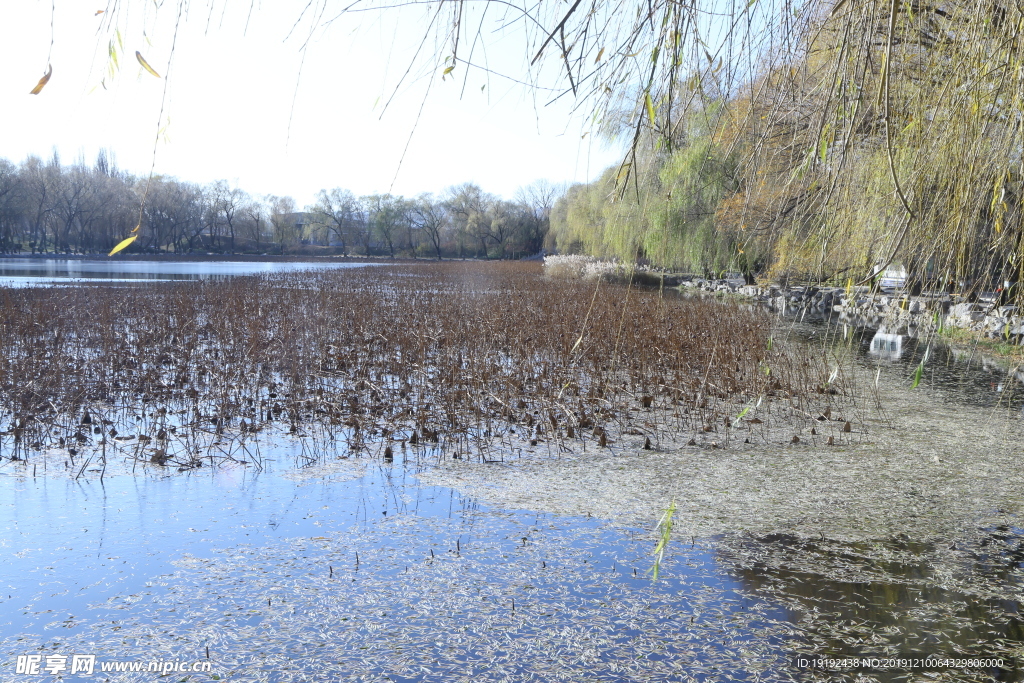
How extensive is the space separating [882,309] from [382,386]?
12.1 meters

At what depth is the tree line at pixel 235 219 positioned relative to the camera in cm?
4697

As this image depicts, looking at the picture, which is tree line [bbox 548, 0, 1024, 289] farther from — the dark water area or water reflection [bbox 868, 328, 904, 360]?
water reflection [bbox 868, 328, 904, 360]

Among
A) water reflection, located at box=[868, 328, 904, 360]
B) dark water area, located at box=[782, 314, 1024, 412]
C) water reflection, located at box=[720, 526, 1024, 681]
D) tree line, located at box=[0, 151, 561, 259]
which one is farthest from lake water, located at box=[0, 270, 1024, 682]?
tree line, located at box=[0, 151, 561, 259]

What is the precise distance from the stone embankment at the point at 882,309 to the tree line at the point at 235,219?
120 ft

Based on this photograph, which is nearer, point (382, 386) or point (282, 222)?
point (382, 386)

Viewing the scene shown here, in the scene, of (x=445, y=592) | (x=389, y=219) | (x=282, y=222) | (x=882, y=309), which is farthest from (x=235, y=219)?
(x=445, y=592)

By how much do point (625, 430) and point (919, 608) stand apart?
2.62 meters

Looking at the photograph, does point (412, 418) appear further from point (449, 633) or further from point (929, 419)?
point (929, 419)

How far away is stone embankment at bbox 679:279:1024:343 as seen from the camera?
4430 millimetres

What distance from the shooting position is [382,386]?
6504mm

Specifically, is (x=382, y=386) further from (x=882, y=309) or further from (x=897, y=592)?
(x=882, y=309)

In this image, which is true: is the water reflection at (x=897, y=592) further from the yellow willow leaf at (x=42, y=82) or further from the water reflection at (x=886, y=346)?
the water reflection at (x=886, y=346)

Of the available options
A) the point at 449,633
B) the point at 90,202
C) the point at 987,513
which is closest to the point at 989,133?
the point at 987,513

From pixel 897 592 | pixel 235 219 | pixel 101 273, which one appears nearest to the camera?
pixel 897 592
